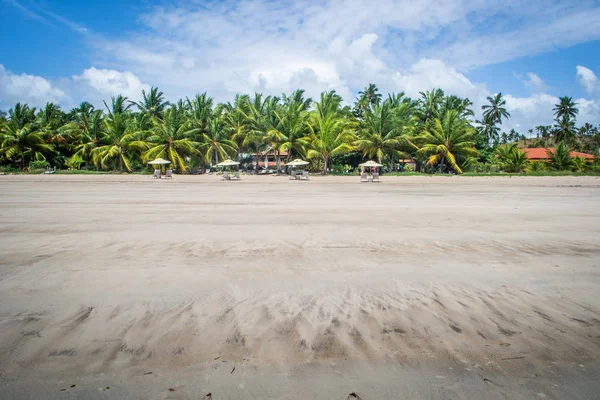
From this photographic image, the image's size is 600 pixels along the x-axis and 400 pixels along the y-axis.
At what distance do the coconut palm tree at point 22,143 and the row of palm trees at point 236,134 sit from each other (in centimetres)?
9

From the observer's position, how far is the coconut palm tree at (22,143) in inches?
1455

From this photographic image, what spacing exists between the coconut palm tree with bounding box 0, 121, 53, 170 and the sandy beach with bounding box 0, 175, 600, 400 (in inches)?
1589

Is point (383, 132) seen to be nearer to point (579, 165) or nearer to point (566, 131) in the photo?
point (579, 165)

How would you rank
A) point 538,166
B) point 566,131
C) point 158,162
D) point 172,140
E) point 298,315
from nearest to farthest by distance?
point 298,315
point 158,162
point 538,166
point 172,140
point 566,131

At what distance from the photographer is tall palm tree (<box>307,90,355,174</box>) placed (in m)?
35.7

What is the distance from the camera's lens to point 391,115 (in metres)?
36.4

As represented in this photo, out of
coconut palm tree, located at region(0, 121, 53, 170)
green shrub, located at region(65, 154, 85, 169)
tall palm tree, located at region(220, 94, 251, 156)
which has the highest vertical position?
tall palm tree, located at region(220, 94, 251, 156)

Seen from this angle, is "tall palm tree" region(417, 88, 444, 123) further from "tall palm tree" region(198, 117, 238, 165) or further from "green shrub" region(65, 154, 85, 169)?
"green shrub" region(65, 154, 85, 169)

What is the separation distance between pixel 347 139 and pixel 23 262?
33944mm

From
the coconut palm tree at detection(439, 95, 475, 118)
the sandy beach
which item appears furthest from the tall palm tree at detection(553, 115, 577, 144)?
the sandy beach

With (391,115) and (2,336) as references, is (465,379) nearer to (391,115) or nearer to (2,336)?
(2,336)


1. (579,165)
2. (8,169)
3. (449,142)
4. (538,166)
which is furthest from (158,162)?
(579,165)

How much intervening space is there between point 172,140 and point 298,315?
3800 centimetres

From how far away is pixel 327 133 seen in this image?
35.9 meters
